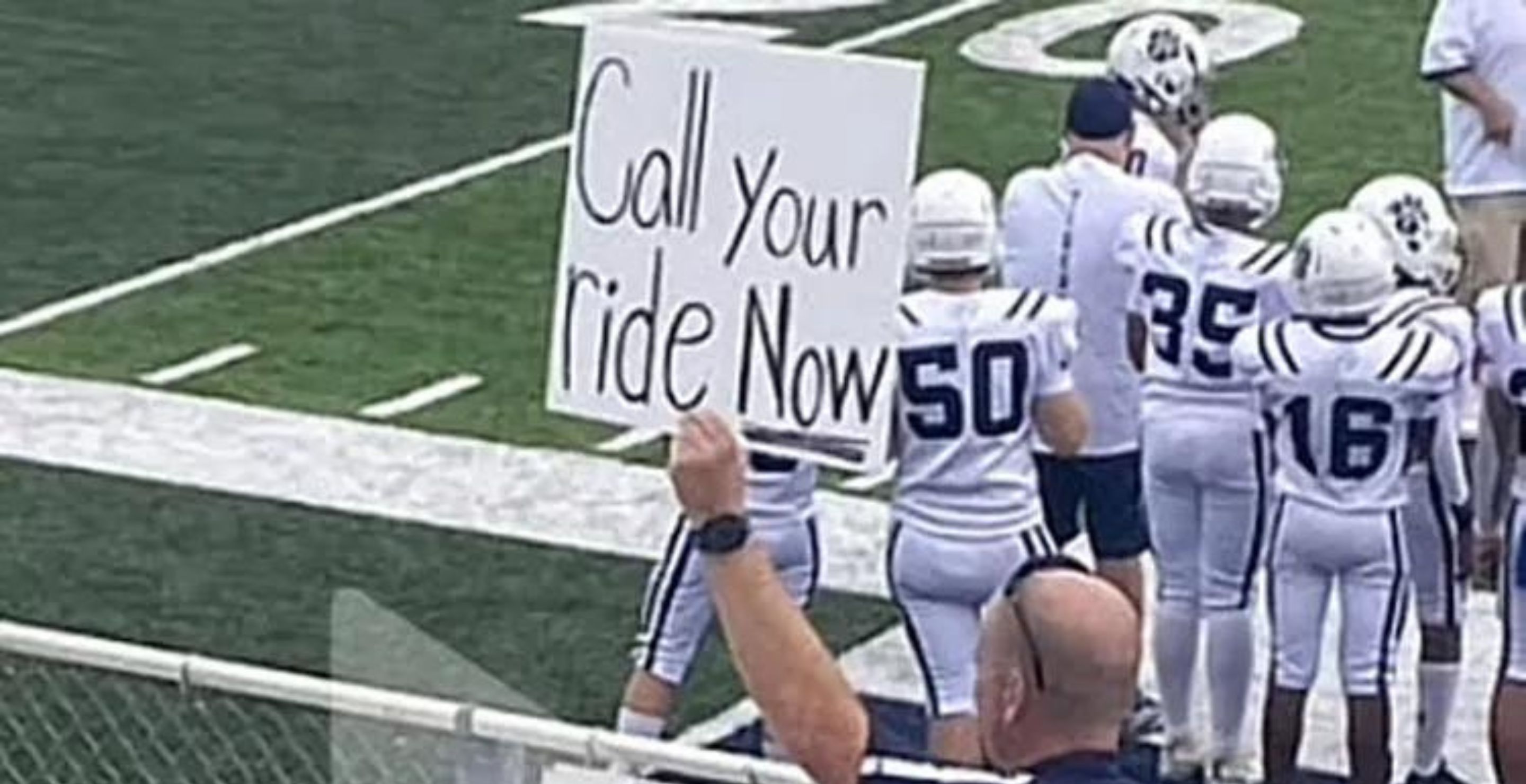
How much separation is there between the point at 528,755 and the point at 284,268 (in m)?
7.99

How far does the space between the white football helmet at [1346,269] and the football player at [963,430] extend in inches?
18.7

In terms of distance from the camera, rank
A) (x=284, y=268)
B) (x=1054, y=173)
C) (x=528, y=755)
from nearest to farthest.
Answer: (x=528, y=755) → (x=1054, y=173) → (x=284, y=268)

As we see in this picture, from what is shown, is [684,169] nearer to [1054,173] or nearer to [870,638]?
[1054,173]

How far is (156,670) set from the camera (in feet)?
20.4

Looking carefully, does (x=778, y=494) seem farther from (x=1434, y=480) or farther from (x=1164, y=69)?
(x=1164, y=69)

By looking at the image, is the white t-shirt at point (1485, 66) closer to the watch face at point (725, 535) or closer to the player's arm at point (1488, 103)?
the player's arm at point (1488, 103)

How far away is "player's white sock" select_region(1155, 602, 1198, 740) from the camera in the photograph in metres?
9.52

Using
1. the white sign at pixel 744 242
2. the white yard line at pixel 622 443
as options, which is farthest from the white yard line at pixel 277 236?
the white sign at pixel 744 242

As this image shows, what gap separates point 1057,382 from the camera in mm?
8703

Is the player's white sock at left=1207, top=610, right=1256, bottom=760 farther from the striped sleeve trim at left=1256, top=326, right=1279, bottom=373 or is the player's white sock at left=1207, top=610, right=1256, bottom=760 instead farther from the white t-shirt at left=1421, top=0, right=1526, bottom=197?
the white t-shirt at left=1421, top=0, right=1526, bottom=197

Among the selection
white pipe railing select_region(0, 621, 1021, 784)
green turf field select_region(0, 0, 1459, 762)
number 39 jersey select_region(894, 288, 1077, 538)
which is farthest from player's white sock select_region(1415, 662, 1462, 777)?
white pipe railing select_region(0, 621, 1021, 784)

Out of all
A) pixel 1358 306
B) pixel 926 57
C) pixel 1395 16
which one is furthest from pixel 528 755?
pixel 1395 16

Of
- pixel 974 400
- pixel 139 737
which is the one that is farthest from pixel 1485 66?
pixel 139 737

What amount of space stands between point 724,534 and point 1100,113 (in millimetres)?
4140
